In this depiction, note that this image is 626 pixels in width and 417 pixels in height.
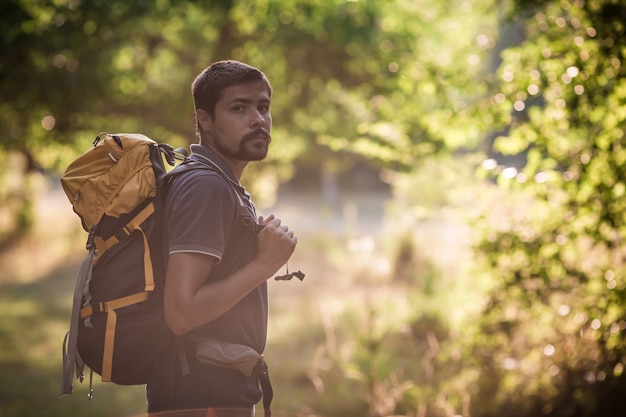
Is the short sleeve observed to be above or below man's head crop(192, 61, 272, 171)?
below

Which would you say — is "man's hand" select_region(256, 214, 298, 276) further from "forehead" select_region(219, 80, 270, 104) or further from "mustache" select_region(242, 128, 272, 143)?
"forehead" select_region(219, 80, 270, 104)

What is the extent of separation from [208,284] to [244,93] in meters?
0.61

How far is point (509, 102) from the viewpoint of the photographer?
200 inches

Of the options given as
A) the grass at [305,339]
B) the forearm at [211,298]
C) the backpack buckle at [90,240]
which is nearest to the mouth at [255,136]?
the forearm at [211,298]

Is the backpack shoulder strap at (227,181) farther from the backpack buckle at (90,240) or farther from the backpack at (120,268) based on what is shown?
the backpack buckle at (90,240)

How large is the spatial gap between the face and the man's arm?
9.8 inches

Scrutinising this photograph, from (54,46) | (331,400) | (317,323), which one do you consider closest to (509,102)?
(331,400)

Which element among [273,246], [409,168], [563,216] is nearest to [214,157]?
[273,246]

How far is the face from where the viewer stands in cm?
217

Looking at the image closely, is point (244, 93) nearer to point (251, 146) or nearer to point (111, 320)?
point (251, 146)

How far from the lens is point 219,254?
195 centimetres

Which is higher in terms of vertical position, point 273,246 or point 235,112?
point 235,112

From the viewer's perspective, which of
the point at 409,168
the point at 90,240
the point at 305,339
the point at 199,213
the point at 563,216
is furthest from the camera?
the point at 305,339

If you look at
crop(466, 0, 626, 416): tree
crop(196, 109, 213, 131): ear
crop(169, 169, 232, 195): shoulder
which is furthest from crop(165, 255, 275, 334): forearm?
crop(466, 0, 626, 416): tree
